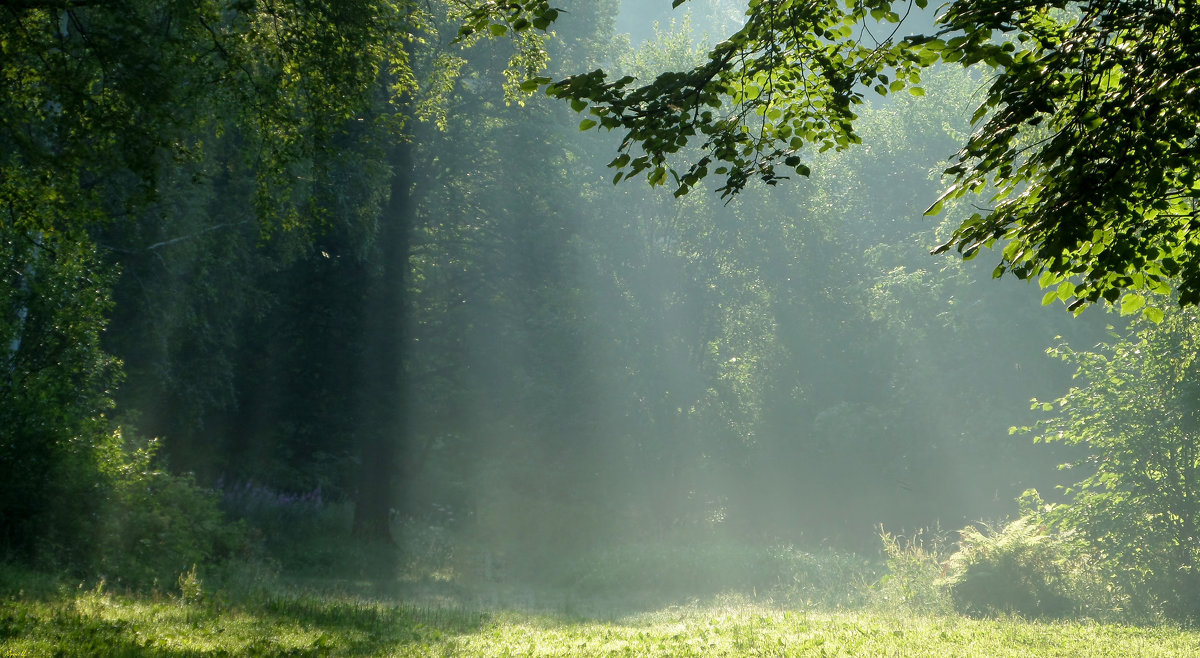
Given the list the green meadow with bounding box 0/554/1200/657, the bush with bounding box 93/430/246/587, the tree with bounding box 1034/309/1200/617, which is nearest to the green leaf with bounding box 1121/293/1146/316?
the green meadow with bounding box 0/554/1200/657

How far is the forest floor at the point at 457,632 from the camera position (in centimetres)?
699

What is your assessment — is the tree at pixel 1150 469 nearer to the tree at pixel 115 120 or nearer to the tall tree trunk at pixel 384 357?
the tree at pixel 115 120

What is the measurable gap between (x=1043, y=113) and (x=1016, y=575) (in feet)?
40.1

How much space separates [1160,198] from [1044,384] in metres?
34.1

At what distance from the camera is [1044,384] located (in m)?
35.8

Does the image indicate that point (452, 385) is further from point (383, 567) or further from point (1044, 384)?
point (1044, 384)

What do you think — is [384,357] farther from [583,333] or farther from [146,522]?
[146,522]

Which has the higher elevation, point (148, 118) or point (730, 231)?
point (730, 231)

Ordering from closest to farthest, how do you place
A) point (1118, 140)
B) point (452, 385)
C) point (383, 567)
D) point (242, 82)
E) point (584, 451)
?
1. point (1118, 140)
2. point (242, 82)
3. point (383, 567)
4. point (452, 385)
5. point (584, 451)

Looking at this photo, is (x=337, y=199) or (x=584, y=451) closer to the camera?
(x=337, y=199)

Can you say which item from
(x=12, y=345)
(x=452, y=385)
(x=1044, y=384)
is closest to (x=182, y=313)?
(x=12, y=345)

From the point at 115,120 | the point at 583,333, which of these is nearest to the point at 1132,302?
the point at 115,120

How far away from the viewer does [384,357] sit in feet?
72.2

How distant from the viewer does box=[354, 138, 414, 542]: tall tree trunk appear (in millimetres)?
21469
